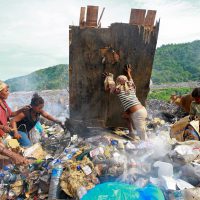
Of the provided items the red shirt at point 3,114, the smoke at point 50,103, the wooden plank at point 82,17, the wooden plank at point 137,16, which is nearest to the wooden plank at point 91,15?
the wooden plank at point 82,17

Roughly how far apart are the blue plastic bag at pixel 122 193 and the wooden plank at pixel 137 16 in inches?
112

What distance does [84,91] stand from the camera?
16.7ft

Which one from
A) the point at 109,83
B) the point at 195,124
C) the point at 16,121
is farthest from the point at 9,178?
the point at 195,124

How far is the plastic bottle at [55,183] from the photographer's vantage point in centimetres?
330

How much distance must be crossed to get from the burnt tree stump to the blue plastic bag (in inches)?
95.5

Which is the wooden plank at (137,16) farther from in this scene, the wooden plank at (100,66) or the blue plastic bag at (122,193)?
the blue plastic bag at (122,193)

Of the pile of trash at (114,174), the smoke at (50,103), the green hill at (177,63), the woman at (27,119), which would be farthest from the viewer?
the green hill at (177,63)

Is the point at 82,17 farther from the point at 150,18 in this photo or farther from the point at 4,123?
the point at 4,123

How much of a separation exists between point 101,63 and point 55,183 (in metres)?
2.34

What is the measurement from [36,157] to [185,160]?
2411 millimetres

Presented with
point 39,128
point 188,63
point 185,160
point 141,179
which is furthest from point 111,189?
point 188,63

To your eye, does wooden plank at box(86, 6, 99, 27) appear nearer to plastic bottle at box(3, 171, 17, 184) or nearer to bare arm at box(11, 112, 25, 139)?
bare arm at box(11, 112, 25, 139)

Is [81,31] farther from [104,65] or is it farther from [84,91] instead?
[84,91]

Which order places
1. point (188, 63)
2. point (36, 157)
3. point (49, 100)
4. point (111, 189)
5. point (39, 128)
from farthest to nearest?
point (188, 63) → point (49, 100) → point (39, 128) → point (36, 157) → point (111, 189)
